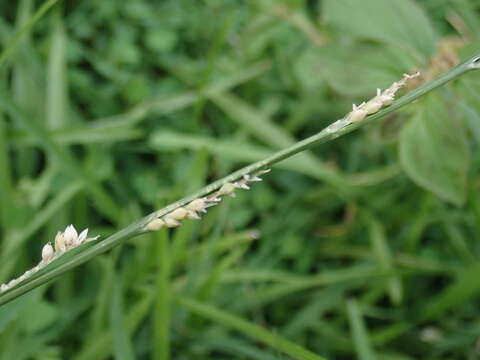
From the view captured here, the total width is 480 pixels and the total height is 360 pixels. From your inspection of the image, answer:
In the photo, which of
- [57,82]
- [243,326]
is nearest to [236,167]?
[57,82]

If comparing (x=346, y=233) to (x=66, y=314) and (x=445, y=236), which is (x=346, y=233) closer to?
(x=445, y=236)

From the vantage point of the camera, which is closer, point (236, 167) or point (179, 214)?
point (179, 214)

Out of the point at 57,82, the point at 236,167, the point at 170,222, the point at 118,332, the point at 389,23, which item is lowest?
the point at 170,222

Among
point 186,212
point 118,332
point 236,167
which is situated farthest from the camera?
point 236,167

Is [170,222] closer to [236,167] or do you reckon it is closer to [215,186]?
[215,186]

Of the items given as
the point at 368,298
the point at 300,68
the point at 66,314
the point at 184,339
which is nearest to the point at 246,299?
the point at 184,339

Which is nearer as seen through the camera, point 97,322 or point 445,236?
point 97,322

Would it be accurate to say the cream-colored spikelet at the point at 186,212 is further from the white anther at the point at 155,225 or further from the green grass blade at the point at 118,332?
the green grass blade at the point at 118,332

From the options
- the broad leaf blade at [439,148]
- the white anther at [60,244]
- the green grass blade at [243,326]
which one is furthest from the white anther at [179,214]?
the broad leaf blade at [439,148]
